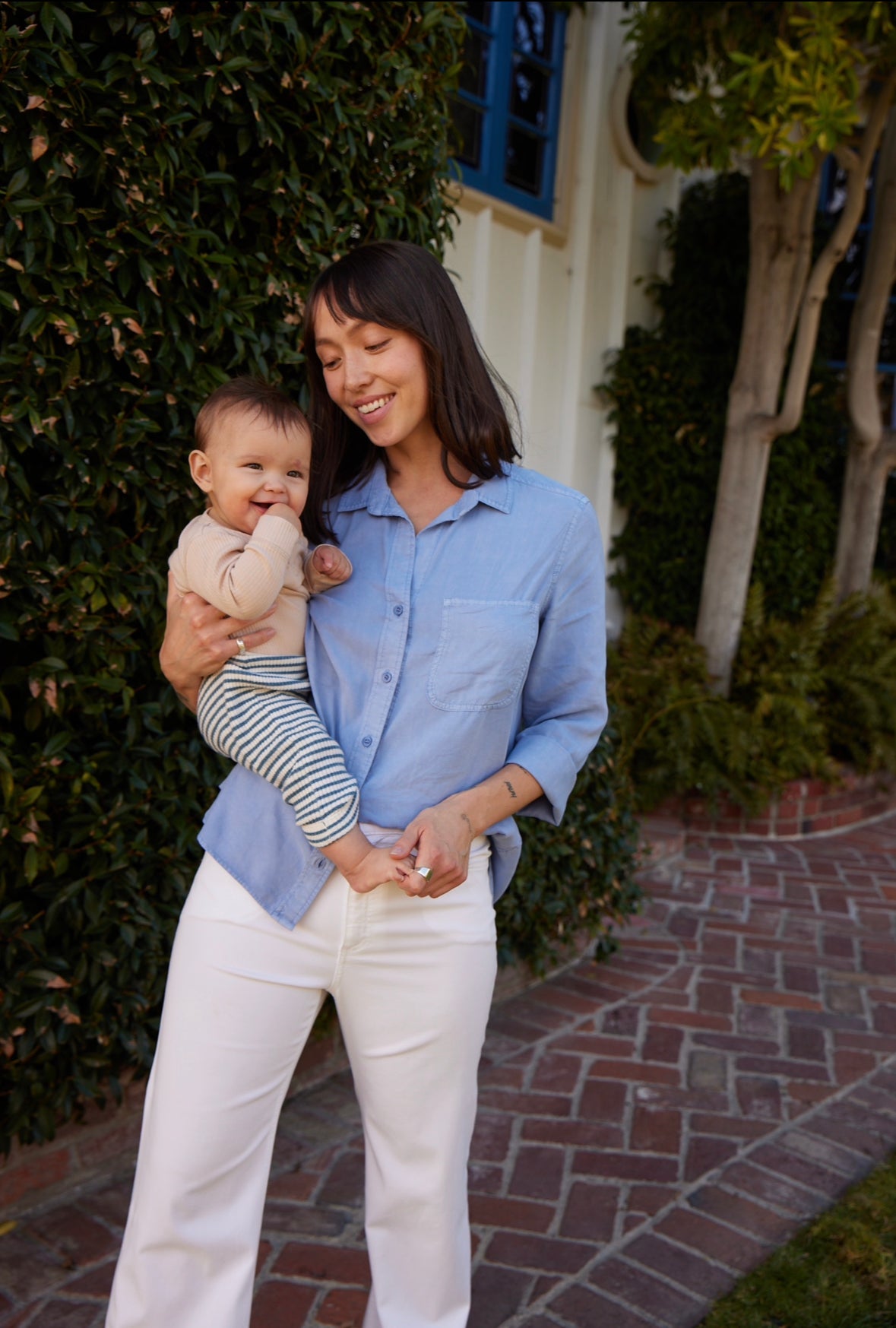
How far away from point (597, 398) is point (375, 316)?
5824 mm

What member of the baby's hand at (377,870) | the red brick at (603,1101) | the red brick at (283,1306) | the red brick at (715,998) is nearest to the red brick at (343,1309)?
the red brick at (283,1306)

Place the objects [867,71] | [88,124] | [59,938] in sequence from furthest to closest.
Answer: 1. [867,71]
2. [59,938]
3. [88,124]

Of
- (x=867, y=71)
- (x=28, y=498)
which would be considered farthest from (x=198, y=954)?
(x=867, y=71)

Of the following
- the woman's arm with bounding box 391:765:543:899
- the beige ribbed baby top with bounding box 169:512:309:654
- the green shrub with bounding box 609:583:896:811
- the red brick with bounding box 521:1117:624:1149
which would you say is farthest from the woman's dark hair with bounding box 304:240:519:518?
the green shrub with bounding box 609:583:896:811

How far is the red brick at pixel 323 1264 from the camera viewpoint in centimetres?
256

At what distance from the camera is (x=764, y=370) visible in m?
6.84

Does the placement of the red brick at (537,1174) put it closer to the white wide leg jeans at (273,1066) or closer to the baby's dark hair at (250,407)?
the white wide leg jeans at (273,1066)

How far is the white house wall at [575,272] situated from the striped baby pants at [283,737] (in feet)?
14.8

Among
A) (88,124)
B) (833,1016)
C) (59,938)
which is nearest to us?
(88,124)

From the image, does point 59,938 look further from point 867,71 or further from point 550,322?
point 867,71

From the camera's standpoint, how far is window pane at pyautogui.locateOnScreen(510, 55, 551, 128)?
638 cm

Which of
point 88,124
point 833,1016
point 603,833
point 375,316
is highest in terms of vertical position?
point 88,124

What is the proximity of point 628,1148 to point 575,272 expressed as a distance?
17.5 ft

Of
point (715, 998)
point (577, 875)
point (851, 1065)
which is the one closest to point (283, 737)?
point (577, 875)
